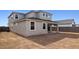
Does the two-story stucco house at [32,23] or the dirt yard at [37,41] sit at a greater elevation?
the two-story stucco house at [32,23]

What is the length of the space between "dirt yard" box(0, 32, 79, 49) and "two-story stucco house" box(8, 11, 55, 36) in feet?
0.35

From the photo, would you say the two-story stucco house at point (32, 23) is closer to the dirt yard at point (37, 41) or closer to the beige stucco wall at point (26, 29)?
the beige stucco wall at point (26, 29)

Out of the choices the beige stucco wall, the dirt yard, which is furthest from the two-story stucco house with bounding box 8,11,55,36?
the dirt yard

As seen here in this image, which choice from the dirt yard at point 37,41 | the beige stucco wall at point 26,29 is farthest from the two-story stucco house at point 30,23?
the dirt yard at point 37,41

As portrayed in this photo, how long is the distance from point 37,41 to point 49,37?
256 mm

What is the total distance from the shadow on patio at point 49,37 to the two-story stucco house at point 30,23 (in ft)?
0.28

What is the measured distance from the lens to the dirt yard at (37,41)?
3.12 meters

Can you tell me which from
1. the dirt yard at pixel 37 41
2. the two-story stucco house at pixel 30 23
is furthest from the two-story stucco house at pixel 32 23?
the dirt yard at pixel 37 41

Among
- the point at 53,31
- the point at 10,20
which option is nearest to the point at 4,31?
the point at 10,20

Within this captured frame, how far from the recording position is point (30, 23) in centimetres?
319
